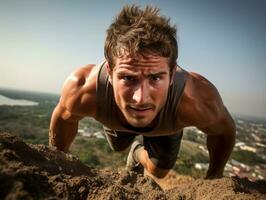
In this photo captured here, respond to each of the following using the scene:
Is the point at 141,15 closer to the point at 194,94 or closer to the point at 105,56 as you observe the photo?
the point at 105,56

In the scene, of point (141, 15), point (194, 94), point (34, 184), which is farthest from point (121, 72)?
point (34, 184)

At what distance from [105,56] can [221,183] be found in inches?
72.0

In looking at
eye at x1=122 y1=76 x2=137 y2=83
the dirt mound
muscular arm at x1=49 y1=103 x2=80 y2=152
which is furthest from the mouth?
muscular arm at x1=49 y1=103 x2=80 y2=152

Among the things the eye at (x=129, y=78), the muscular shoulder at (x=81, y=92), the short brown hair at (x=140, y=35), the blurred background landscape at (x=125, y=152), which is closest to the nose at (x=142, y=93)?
the eye at (x=129, y=78)

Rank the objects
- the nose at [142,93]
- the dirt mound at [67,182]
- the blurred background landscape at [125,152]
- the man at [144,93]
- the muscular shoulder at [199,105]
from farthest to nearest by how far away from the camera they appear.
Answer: the blurred background landscape at [125,152]
the muscular shoulder at [199,105]
the man at [144,93]
the nose at [142,93]
the dirt mound at [67,182]

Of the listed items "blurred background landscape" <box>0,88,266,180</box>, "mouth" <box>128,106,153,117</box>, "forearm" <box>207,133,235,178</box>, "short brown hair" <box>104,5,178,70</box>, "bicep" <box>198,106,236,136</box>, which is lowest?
"blurred background landscape" <box>0,88,266,180</box>

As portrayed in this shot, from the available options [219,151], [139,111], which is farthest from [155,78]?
[219,151]

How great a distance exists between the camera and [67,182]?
1.57 metres

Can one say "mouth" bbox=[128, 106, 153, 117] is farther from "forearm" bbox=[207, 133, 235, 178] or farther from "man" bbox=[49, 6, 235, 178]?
"forearm" bbox=[207, 133, 235, 178]

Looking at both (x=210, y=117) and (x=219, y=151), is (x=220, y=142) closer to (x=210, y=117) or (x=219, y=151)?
(x=219, y=151)

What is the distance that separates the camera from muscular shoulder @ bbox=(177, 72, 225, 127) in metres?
3.32

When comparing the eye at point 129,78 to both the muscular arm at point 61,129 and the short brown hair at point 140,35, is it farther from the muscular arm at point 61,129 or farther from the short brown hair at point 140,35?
the muscular arm at point 61,129

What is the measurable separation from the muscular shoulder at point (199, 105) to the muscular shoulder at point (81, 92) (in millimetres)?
1080

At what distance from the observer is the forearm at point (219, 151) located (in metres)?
3.63
